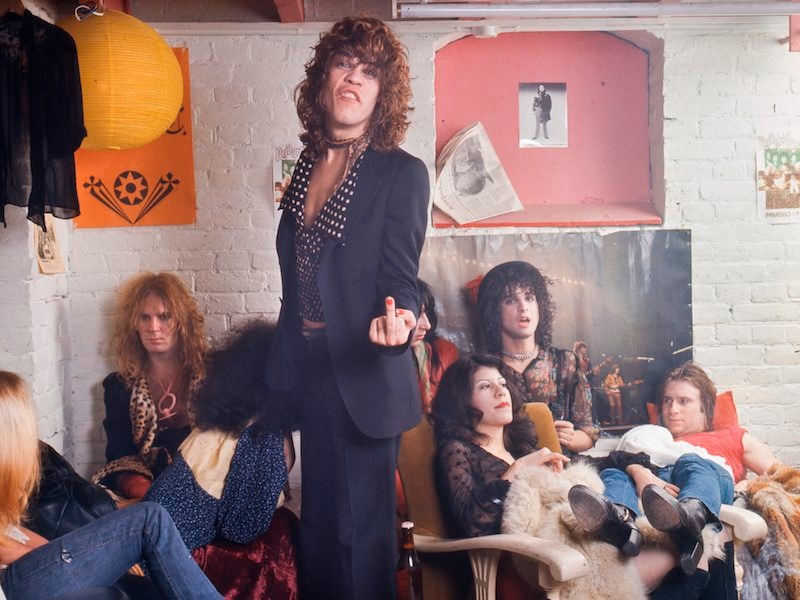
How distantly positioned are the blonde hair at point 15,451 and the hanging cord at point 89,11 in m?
1.15

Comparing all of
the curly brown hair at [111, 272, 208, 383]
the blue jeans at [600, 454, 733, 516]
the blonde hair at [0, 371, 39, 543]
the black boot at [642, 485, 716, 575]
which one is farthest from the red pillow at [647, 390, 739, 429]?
the blonde hair at [0, 371, 39, 543]

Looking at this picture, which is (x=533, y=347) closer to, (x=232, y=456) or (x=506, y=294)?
(x=506, y=294)

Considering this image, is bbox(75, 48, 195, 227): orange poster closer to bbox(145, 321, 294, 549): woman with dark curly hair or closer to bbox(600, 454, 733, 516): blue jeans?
bbox(145, 321, 294, 549): woman with dark curly hair

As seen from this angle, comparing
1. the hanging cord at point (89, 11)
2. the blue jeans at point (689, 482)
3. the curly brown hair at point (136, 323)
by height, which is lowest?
the blue jeans at point (689, 482)

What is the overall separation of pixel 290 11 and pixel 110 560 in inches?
72.1

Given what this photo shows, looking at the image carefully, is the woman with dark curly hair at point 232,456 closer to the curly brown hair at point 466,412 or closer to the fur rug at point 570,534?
the curly brown hair at point 466,412

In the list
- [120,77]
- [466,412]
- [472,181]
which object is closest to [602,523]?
[466,412]

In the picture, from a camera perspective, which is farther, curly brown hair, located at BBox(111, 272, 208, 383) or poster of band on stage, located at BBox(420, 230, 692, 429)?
poster of band on stage, located at BBox(420, 230, 692, 429)

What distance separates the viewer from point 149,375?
2.95 m

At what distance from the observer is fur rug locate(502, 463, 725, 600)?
2.91 meters

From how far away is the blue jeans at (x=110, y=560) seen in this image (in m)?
2.22

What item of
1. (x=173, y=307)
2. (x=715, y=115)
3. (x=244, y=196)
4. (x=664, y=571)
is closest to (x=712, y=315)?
(x=715, y=115)

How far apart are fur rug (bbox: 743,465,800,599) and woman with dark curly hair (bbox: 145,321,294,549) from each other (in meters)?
1.72

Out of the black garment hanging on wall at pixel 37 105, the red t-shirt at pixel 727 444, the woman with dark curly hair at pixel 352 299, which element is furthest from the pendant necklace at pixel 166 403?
the red t-shirt at pixel 727 444
